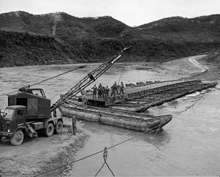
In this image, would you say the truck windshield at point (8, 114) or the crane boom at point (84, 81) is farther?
the crane boom at point (84, 81)

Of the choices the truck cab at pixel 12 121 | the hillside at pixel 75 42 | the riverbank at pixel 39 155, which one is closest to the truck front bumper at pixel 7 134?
the truck cab at pixel 12 121

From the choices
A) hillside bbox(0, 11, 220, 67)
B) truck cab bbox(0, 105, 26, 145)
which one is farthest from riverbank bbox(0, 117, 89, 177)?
hillside bbox(0, 11, 220, 67)

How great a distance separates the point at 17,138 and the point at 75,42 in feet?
317

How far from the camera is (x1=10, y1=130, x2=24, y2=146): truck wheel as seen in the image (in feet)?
42.0

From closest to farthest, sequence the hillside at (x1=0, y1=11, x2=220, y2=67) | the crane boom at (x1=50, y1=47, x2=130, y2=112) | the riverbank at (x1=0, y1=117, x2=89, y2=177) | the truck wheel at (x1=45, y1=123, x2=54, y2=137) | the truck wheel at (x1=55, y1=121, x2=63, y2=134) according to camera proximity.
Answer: the riverbank at (x1=0, y1=117, x2=89, y2=177) → the truck wheel at (x1=45, y1=123, x2=54, y2=137) → the truck wheel at (x1=55, y1=121, x2=63, y2=134) → the crane boom at (x1=50, y1=47, x2=130, y2=112) → the hillside at (x1=0, y1=11, x2=220, y2=67)

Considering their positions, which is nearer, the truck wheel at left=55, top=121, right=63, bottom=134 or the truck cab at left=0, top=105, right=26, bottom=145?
the truck cab at left=0, top=105, right=26, bottom=145

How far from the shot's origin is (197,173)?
1240 centimetres

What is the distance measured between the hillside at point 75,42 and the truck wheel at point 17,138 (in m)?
55.9

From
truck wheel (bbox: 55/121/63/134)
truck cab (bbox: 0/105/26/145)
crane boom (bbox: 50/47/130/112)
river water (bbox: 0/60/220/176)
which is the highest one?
crane boom (bbox: 50/47/130/112)

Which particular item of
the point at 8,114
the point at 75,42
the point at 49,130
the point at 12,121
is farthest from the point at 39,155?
the point at 75,42

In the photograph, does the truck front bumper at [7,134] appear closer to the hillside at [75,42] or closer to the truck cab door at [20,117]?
the truck cab door at [20,117]

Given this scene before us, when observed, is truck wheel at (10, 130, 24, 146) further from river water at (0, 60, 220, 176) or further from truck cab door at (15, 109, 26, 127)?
river water at (0, 60, 220, 176)

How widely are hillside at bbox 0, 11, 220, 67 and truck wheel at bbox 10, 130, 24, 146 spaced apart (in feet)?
183

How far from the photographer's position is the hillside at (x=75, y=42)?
77.2m
